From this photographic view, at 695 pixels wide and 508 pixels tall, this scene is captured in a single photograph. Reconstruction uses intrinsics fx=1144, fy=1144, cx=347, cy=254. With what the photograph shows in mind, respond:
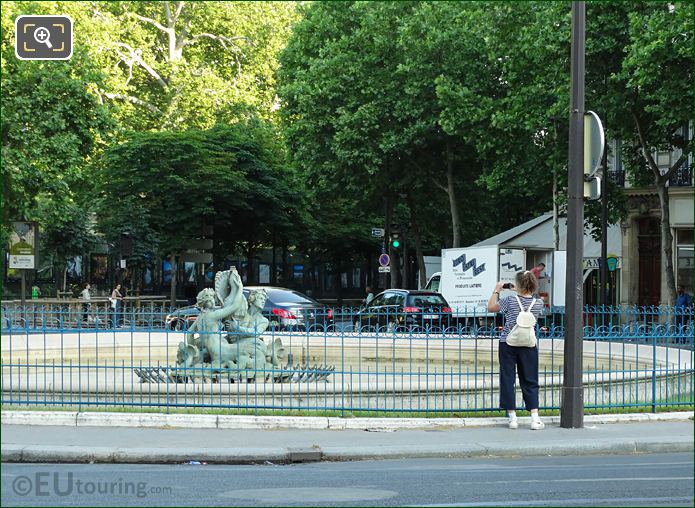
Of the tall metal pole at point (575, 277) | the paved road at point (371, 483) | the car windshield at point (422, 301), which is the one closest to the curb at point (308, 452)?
the paved road at point (371, 483)

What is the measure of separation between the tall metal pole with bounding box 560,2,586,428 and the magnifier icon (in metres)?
6.98

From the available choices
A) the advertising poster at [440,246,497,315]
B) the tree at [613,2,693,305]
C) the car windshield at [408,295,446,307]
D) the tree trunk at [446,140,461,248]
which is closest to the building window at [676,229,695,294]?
the tree at [613,2,693,305]

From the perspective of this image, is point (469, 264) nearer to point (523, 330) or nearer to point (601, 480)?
point (523, 330)

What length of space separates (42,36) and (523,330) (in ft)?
22.9

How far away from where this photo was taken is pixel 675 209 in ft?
146

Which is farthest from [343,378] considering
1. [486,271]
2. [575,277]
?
[486,271]

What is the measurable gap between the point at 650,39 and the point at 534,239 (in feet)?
43.0

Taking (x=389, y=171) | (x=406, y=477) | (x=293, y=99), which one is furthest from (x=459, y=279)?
(x=406, y=477)

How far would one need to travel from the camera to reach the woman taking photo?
14.2 meters

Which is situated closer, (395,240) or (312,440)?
(312,440)

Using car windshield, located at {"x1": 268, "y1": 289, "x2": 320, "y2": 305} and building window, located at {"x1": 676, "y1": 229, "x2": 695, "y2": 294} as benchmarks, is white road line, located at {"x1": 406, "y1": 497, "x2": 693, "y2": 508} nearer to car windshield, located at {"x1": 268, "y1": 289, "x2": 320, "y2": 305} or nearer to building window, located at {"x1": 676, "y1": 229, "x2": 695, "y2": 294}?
car windshield, located at {"x1": 268, "y1": 289, "x2": 320, "y2": 305}

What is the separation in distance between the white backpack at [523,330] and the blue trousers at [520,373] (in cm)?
10

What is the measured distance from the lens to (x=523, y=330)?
46.6 ft

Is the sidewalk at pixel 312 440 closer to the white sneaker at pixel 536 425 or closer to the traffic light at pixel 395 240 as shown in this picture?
the white sneaker at pixel 536 425
